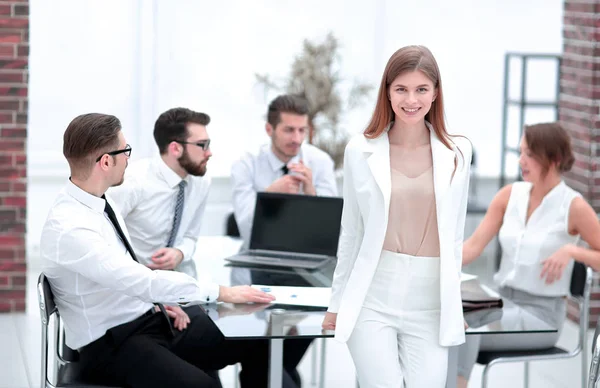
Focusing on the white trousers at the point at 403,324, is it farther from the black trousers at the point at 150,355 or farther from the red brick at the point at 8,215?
the red brick at the point at 8,215

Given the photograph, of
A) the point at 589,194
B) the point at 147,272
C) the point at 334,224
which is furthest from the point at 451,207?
the point at 589,194

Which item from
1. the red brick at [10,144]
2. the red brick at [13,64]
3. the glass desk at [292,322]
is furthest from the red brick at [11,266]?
the glass desk at [292,322]

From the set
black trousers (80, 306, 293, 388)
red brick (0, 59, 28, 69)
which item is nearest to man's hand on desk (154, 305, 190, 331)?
black trousers (80, 306, 293, 388)

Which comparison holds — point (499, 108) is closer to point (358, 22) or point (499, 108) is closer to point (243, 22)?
point (358, 22)

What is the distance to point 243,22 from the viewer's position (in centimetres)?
712

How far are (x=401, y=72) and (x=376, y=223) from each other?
0.40 m

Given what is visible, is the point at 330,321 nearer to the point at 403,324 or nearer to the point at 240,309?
the point at 403,324

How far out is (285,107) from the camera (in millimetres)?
4477

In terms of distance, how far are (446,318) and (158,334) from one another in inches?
38.9

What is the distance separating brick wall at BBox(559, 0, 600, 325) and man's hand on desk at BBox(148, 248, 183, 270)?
2586mm

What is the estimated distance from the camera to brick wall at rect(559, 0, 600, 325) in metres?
5.19

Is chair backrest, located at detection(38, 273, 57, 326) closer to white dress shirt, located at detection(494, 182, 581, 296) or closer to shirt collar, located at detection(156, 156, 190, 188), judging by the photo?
shirt collar, located at detection(156, 156, 190, 188)

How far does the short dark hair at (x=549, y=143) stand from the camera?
12.3 feet

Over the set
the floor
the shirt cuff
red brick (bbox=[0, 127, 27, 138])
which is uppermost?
red brick (bbox=[0, 127, 27, 138])
